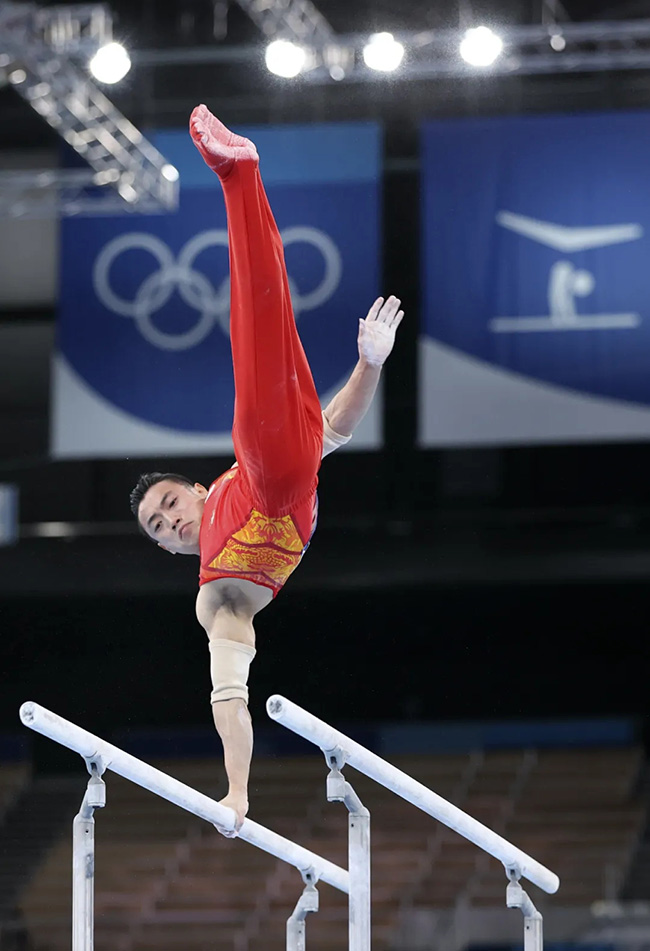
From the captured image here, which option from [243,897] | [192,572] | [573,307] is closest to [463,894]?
[243,897]

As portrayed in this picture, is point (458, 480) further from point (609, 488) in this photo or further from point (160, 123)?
point (160, 123)

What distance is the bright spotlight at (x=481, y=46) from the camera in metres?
9.42

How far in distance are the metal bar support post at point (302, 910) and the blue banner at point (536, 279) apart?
19.3 ft

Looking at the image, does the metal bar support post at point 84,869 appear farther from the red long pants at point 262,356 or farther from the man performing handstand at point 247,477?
the red long pants at point 262,356

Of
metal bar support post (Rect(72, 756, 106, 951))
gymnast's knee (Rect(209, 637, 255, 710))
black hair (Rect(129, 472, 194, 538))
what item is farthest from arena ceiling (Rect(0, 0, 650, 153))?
metal bar support post (Rect(72, 756, 106, 951))

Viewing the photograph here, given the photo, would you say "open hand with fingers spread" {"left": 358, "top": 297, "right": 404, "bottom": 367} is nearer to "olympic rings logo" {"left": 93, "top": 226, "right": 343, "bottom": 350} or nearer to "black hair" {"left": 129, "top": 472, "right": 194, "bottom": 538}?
"black hair" {"left": 129, "top": 472, "right": 194, "bottom": 538}

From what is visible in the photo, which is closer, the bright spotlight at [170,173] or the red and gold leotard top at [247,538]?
the red and gold leotard top at [247,538]

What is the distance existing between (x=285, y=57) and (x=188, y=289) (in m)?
2.14

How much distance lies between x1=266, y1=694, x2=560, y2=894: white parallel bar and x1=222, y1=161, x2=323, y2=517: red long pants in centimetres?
87

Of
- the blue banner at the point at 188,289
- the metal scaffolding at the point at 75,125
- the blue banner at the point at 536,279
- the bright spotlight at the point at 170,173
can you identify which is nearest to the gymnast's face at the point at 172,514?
the metal scaffolding at the point at 75,125

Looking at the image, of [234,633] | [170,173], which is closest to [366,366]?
[234,633]

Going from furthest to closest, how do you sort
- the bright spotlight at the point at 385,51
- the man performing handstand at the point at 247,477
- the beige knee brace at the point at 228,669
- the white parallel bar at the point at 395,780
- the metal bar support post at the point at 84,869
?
the bright spotlight at the point at 385,51
the beige knee brace at the point at 228,669
the man performing handstand at the point at 247,477
the metal bar support post at the point at 84,869
the white parallel bar at the point at 395,780

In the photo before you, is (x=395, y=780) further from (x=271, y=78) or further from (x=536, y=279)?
(x=271, y=78)

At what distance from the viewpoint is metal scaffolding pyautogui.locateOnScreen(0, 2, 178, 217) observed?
873 centimetres
